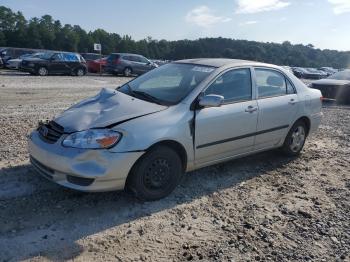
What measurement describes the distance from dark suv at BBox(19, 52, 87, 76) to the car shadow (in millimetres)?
18536

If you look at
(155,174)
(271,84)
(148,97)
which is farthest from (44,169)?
(271,84)

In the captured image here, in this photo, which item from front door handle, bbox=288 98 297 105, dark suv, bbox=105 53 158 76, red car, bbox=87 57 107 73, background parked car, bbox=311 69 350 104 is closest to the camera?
front door handle, bbox=288 98 297 105

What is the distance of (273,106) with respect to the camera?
5691mm

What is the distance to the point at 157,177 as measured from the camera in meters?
4.44

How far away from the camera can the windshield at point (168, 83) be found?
4.85m

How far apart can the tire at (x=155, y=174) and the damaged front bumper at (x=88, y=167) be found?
122 mm

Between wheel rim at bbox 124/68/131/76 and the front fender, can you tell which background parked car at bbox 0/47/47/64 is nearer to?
wheel rim at bbox 124/68/131/76

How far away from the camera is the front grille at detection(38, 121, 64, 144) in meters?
4.29

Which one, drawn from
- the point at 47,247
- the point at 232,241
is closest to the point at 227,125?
the point at 232,241

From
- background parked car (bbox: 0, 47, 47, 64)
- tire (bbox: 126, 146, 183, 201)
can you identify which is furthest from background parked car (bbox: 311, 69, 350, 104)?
background parked car (bbox: 0, 47, 47, 64)

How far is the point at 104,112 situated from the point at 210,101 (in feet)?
4.20

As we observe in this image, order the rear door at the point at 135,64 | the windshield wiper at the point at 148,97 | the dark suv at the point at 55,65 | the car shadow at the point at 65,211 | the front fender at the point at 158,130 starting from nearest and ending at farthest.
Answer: the car shadow at the point at 65,211, the front fender at the point at 158,130, the windshield wiper at the point at 148,97, the dark suv at the point at 55,65, the rear door at the point at 135,64

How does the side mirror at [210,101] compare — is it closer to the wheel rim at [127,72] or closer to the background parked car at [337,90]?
the background parked car at [337,90]

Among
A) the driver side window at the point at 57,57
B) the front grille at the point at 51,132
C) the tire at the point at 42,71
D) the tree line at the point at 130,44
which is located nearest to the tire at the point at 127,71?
the driver side window at the point at 57,57
